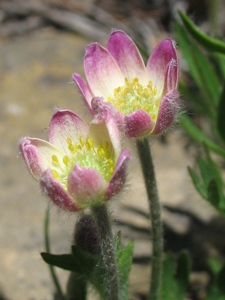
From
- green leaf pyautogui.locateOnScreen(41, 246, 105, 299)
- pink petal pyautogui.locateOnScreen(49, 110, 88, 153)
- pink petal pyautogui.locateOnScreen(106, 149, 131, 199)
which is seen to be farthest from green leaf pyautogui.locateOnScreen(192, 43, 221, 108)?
pink petal pyautogui.locateOnScreen(106, 149, 131, 199)

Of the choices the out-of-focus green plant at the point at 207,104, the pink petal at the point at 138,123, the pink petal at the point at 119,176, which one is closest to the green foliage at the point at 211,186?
the out-of-focus green plant at the point at 207,104

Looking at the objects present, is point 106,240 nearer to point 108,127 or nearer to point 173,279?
point 108,127

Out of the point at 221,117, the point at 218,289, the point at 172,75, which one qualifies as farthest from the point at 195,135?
the point at 172,75

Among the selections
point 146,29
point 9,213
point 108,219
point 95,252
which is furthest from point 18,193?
point 146,29

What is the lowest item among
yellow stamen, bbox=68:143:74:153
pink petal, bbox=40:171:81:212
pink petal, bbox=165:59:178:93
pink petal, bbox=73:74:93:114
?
pink petal, bbox=40:171:81:212

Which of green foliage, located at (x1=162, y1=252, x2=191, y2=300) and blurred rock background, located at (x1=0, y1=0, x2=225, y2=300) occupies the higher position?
blurred rock background, located at (x1=0, y1=0, x2=225, y2=300)

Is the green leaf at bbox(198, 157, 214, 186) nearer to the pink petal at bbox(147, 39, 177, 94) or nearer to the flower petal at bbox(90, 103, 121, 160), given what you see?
the pink petal at bbox(147, 39, 177, 94)

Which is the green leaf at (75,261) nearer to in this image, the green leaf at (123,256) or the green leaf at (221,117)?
the green leaf at (123,256)
